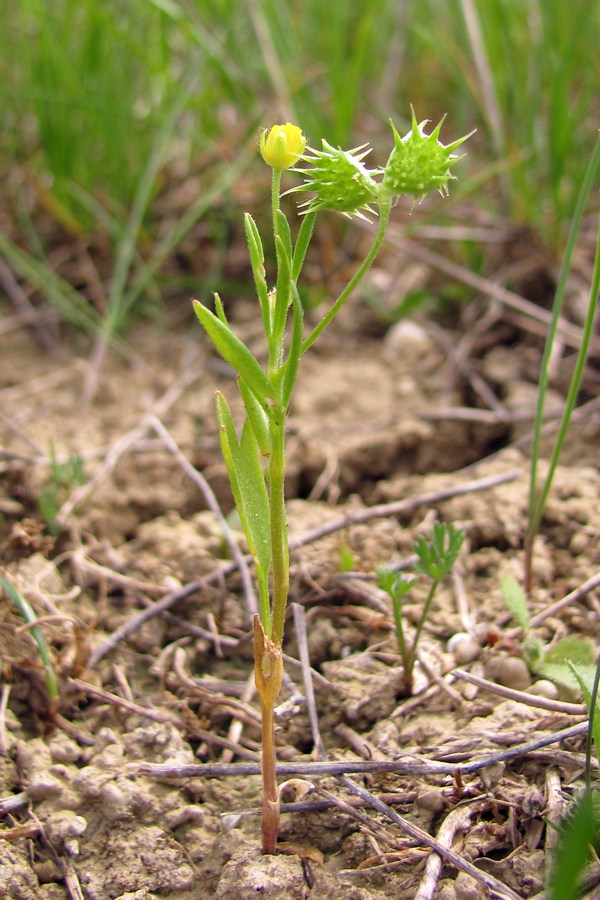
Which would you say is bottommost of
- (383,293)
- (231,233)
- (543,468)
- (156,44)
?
(543,468)

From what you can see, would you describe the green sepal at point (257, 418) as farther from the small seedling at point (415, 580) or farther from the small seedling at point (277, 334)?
the small seedling at point (415, 580)

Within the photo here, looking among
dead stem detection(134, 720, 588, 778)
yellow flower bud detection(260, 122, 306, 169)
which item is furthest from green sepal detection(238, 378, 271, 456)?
dead stem detection(134, 720, 588, 778)

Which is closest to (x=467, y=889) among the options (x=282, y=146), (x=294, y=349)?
(x=294, y=349)

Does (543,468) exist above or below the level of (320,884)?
above

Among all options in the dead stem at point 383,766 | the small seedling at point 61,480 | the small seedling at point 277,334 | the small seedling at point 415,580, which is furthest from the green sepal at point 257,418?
the small seedling at point 61,480

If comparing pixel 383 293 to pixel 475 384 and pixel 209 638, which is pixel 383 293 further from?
pixel 209 638

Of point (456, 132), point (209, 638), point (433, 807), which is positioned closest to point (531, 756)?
point (433, 807)

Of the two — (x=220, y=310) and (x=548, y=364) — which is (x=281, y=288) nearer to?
(x=220, y=310)
